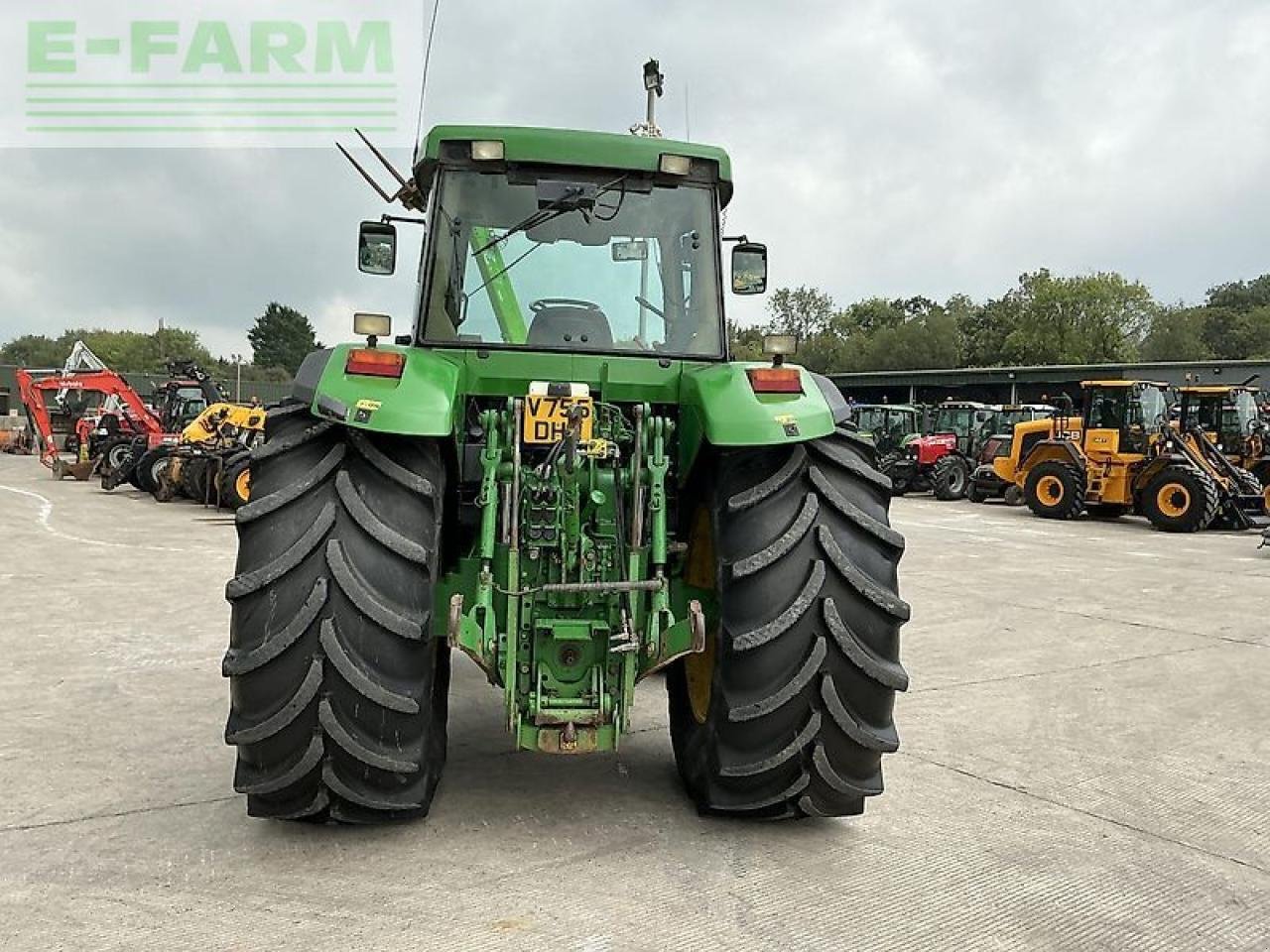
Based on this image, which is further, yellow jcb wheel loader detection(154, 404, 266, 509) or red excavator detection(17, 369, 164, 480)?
red excavator detection(17, 369, 164, 480)

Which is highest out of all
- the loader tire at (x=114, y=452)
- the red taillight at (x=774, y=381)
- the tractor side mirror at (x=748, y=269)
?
the tractor side mirror at (x=748, y=269)

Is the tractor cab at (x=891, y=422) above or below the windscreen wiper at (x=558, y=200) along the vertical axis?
below

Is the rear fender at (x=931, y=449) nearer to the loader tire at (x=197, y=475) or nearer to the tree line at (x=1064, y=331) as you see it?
the loader tire at (x=197, y=475)

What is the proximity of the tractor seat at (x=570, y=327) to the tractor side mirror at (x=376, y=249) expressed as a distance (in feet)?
2.60

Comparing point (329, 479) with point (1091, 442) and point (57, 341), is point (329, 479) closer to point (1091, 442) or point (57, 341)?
point (1091, 442)

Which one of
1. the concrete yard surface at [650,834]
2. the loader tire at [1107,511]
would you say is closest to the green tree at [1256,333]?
the loader tire at [1107,511]

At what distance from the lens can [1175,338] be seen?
58062 mm

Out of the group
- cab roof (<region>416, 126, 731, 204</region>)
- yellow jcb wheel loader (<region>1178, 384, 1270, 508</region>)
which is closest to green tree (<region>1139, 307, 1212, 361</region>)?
yellow jcb wheel loader (<region>1178, 384, 1270, 508</region>)

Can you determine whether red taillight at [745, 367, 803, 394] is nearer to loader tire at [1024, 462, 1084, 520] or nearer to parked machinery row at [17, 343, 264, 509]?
parked machinery row at [17, 343, 264, 509]

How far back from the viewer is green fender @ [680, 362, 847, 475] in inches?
131

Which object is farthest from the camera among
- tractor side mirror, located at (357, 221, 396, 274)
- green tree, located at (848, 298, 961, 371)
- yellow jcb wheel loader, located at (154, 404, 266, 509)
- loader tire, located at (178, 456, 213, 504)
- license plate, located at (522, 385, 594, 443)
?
green tree, located at (848, 298, 961, 371)

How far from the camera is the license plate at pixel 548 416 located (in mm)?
3445

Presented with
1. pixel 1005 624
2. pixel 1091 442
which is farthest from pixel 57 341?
pixel 1005 624

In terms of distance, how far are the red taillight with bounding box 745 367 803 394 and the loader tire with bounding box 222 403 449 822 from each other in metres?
1.12
